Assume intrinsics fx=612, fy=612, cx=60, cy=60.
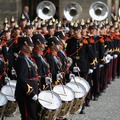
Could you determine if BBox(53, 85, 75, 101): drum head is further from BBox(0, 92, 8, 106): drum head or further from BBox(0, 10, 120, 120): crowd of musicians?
BBox(0, 92, 8, 106): drum head

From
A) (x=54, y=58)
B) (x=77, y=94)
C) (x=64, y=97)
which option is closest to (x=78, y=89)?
(x=77, y=94)

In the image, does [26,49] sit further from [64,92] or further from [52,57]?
[52,57]

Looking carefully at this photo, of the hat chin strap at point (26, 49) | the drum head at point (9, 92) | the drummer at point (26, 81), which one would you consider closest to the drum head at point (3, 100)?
the drum head at point (9, 92)

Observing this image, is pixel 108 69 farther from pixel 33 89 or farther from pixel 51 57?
pixel 33 89

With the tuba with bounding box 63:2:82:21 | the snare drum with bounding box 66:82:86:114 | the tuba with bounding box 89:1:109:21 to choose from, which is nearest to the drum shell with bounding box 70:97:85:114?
the snare drum with bounding box 66:82:86:114

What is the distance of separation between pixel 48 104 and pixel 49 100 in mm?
70

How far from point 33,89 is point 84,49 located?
156 inches

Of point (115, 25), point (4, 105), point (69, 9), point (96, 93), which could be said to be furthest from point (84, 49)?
point (69, 9)

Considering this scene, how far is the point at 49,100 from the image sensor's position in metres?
9.59

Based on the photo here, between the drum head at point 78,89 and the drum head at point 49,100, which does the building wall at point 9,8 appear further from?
the drum head at point 49,100

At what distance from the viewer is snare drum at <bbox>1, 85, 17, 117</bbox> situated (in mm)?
10688

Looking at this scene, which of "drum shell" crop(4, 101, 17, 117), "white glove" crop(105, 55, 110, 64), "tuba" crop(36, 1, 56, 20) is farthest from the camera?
"tuba" crop(36, 1, 56, 20)

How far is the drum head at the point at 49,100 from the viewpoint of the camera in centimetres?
953

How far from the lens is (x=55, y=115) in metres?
9.78
